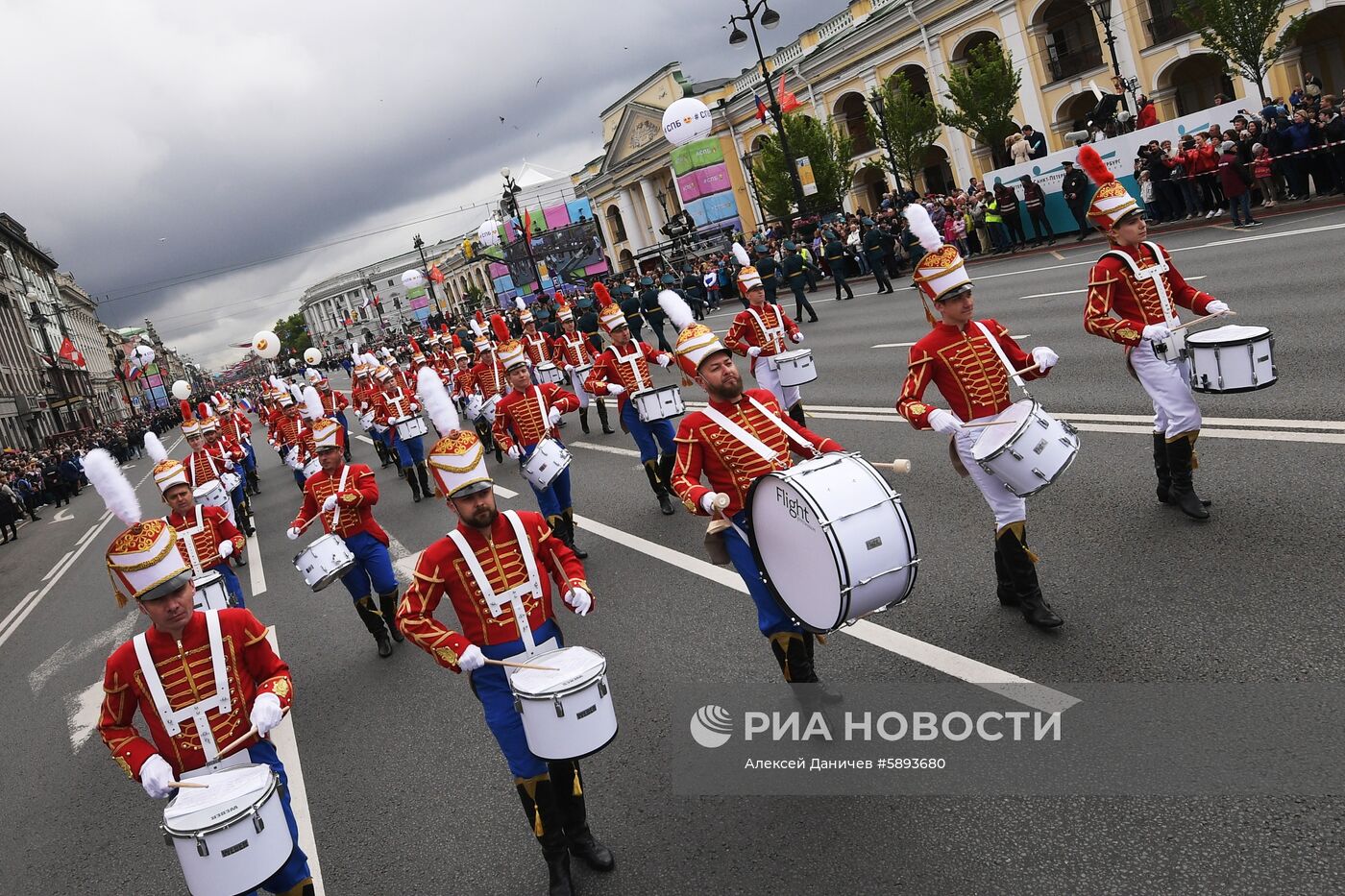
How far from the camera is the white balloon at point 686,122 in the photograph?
32688mm

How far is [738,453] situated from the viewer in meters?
5.52

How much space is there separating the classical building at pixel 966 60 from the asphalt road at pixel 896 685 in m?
17.1

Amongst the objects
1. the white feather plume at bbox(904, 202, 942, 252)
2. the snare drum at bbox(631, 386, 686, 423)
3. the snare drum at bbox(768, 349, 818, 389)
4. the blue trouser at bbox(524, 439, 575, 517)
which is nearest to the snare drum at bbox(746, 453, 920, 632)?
the white feather plume at bbox(904, 202, 942, 252)

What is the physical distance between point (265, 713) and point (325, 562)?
4200 millimetres

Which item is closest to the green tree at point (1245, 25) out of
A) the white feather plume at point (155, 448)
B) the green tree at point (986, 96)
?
the green tree at point (986, 96)

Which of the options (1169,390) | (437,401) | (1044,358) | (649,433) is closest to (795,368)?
(649,433)

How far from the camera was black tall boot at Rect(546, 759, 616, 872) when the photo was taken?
4816 mm

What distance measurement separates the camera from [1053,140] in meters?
41.2

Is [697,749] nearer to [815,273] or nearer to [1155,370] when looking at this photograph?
[1155,370]

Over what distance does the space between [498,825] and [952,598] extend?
335 cm

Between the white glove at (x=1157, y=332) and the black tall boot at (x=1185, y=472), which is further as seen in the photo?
the black tall boot at (x=1185, y=472)

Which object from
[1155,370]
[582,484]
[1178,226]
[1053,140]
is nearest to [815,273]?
[1178,226]

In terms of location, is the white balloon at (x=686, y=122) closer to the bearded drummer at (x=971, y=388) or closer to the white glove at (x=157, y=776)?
the bearded drummer at (x=971, y=388)

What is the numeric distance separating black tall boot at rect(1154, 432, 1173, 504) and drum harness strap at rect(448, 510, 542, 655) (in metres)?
4.82
